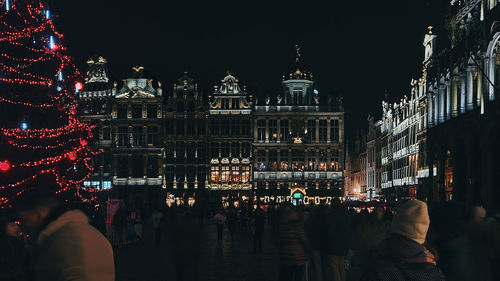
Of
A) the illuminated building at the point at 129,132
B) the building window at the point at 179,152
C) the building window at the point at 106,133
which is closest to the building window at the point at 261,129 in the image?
the building window at the point at 179,152

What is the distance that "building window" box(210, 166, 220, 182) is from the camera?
3191 inches

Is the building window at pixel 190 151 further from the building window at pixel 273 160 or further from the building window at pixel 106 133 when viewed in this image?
the building window at pixel 106 133

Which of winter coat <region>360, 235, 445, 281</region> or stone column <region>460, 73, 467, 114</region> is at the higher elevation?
stone column <region>460, 73, 467, 114</region>

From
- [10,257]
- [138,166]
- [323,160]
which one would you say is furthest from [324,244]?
[138,166]

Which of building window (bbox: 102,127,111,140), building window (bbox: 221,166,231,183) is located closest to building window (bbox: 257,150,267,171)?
building window (bbox: 221,166,231,183)

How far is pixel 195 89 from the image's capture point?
261ft

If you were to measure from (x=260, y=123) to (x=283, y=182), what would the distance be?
633cm

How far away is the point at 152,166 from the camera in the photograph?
269 feet

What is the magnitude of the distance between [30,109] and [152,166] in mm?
60744

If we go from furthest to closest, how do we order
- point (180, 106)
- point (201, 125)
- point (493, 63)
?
1. point (201, 125)
2. point (180, 106)
3. point (493, 63)

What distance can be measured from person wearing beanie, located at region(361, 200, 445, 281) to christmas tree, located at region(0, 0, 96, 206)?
53.0 ft

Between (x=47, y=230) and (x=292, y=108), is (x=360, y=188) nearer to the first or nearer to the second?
(x=292, y=108)

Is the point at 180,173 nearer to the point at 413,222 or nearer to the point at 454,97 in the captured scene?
the point at 454,97

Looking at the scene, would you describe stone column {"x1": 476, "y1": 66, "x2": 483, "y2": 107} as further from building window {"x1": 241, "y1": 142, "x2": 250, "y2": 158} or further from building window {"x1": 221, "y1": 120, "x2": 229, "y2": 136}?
building window {"x1": 221, "y1": 120, "x2": 229, "y2": 136}
